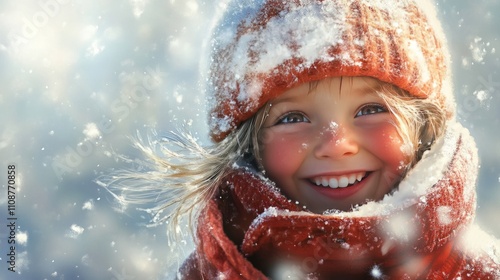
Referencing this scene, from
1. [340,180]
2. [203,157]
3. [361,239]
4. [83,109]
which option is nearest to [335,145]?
[340,180]

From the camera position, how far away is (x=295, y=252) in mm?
1853

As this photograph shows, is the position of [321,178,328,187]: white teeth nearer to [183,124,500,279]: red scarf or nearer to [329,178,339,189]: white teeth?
[329,178,339,189]: white teeth

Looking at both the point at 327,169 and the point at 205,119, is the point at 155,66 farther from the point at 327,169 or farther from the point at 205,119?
the point at 327,169

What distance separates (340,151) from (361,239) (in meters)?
0.29

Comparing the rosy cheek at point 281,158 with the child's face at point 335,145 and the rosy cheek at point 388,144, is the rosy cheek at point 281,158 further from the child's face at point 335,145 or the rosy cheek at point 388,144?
the rosy cheek at point 388,144

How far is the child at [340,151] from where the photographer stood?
1797 mm

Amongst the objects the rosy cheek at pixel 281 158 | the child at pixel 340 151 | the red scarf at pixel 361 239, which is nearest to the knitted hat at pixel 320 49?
the child at pixel 340 151

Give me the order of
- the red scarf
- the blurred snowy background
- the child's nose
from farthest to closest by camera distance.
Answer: the blurred snowy background, the child's nose, the red scarf

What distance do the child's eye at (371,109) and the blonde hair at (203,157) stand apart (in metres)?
0.04

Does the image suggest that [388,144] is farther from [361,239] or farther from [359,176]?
[361,239]

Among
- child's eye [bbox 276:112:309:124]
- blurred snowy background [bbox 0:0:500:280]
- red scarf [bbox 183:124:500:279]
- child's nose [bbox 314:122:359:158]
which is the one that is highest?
blurred snowy background [bbox 0:0:500:280]

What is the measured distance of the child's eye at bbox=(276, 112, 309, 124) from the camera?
77.9 inches

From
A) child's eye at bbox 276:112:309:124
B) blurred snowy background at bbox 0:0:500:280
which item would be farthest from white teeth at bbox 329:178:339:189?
blurred snowy background at bbox 0:0:500:280

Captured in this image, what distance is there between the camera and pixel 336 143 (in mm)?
1880
